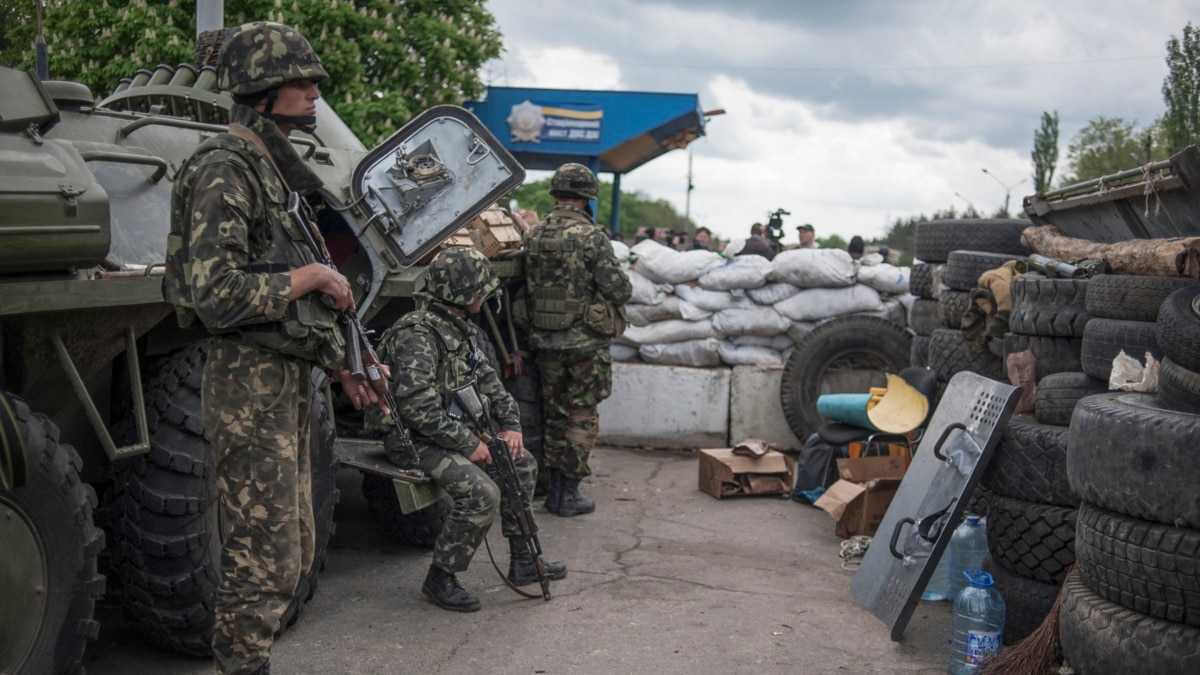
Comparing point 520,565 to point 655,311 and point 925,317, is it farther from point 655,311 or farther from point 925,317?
point 655,311

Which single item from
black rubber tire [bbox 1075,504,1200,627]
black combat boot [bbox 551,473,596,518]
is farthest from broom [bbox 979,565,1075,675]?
black combat boot [bbox 551,473,596,518]

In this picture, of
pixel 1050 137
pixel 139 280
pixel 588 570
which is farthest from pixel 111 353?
pixel 1050 137

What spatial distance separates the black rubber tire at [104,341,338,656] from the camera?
4.18 meters

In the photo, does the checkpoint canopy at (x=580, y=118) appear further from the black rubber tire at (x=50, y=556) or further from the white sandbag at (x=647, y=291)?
the black rubber tire at (x=50, y=556)

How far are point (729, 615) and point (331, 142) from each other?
348cm

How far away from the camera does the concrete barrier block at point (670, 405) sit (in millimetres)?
9422

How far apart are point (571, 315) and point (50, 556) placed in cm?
392

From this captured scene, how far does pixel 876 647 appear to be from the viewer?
4.93 m

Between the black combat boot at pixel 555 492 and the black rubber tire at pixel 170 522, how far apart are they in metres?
3.12

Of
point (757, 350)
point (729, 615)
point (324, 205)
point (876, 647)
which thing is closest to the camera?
point (876, 647)

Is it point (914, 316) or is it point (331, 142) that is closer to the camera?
point (331, 142)

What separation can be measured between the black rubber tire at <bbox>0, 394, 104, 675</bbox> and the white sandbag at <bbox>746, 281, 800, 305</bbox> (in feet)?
20.7

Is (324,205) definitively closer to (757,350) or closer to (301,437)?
(301,437)

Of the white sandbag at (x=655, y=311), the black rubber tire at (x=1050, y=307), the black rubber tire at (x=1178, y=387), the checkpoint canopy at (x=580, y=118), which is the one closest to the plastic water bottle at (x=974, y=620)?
the black rubber tire at (x=1178, y=387)
